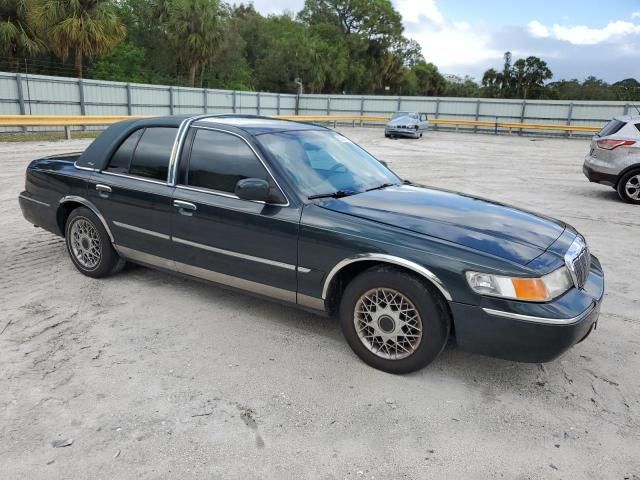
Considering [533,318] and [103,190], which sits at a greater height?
[103,190]

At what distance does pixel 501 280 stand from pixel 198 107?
29.9 metres

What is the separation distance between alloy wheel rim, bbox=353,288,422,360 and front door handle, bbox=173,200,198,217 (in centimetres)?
159

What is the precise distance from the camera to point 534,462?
8.96ft

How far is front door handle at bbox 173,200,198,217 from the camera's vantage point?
4215mm

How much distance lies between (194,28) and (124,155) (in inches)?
1420

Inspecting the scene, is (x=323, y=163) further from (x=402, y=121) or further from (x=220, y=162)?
(x=402, y=121)

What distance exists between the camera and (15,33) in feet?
89.4

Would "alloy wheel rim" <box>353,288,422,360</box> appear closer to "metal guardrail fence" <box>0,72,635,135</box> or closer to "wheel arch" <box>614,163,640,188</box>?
"wheel arch" <box>614,163,640,188</box>

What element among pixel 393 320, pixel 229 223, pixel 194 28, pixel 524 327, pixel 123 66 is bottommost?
pixel 393 320

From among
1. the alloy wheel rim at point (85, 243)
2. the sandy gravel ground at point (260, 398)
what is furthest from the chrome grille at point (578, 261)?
the alloy wheel rim at point (85, 243)

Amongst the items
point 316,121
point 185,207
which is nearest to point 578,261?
point 185,207

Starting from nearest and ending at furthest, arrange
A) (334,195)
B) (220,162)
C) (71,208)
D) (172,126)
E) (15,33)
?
1. (334,195)
2. (220,162)
3. (172,126)
4. (71,208)
5. (15,33)

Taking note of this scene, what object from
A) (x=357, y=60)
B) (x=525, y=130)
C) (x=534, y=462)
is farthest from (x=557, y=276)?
(x=357, y=60)

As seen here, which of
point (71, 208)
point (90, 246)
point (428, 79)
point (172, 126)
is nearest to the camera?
point (172, 126)
